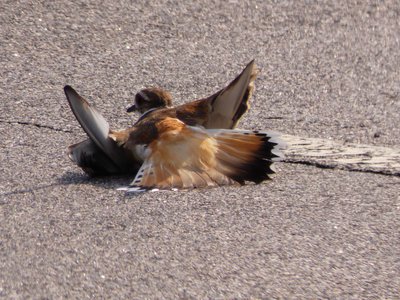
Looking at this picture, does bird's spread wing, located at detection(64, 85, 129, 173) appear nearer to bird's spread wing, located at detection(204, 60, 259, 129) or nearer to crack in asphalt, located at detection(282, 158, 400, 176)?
bird's spread wing, located at detection(204, 60, 259, 129)

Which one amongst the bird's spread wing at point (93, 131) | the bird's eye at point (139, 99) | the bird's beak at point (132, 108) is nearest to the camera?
the bird's spread wing at point (93, 131)

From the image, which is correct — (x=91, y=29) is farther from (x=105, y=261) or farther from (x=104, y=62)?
(x=105, y=261)

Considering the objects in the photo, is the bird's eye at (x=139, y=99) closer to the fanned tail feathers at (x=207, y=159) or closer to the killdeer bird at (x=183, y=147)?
the killdeer bird at (x=183, y=147)

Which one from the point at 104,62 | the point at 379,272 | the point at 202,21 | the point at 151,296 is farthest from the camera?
the point at 202,21

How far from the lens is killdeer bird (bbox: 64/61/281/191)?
640 centimetres

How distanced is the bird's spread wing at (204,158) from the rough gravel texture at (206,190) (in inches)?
4.2

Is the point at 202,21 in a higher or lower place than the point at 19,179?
higher

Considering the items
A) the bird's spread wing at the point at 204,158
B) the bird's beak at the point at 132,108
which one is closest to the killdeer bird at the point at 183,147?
the bird's spread wing at the point at 204,158

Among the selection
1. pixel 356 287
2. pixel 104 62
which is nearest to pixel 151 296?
pixel 356 287

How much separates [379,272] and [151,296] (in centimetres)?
113

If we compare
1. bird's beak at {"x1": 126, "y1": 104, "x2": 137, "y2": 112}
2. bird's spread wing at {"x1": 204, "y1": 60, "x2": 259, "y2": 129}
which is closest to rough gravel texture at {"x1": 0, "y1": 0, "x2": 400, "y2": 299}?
bird's beak at {"x1": 126, "y1": 104, "x2": 137, "y2": 112}

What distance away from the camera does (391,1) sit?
998cm

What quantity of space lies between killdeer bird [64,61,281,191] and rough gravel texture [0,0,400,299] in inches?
4.5

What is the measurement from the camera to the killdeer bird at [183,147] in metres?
6.40
